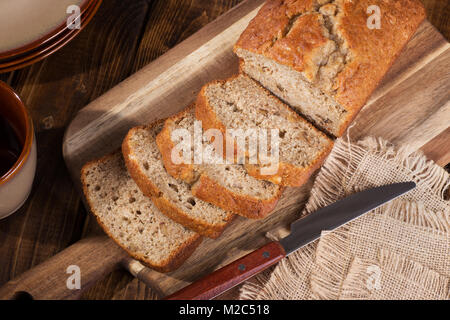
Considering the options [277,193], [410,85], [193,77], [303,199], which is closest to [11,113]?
[193,77]

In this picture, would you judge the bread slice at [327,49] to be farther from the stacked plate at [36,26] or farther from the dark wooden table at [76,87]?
the stacked plate at [36,26]

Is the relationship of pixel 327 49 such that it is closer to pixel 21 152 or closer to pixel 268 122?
pixel 268 122

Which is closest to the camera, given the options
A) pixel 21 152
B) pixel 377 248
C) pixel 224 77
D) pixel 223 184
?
pixel 21 152

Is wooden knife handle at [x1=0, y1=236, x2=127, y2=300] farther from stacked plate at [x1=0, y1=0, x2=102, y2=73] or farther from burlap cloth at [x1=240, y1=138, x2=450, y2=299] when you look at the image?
stacked plate at [x1=0, y1=0, x2=102, y2=73]

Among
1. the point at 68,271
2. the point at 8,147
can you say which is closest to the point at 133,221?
the point at 68,271

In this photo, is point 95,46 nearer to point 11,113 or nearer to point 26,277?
point 11,113

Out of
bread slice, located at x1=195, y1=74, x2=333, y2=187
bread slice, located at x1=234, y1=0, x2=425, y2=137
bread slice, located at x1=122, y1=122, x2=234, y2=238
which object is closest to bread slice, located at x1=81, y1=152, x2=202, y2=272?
bread slice, located at x1=122, y1=122, x2=234, y2=238

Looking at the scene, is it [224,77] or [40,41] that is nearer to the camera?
[40,41]
